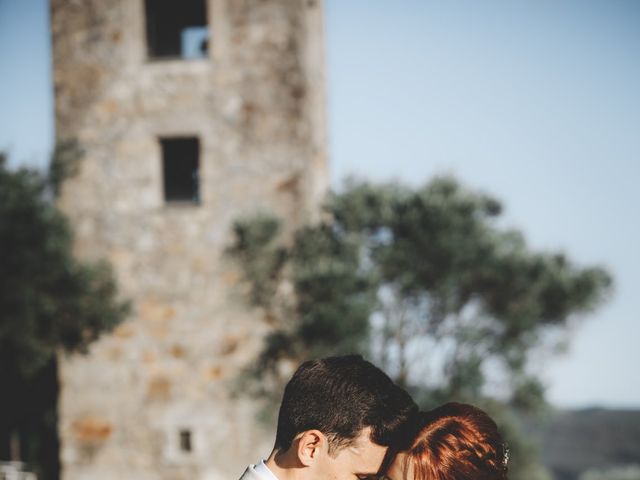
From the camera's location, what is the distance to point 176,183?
1309 centimetres

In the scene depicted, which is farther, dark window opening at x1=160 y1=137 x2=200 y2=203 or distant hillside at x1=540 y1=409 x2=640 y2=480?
distant hillside at x1=540 y1=409 x2=640 y2=480

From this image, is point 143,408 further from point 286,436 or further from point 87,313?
point 286,436

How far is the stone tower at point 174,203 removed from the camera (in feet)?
37.2

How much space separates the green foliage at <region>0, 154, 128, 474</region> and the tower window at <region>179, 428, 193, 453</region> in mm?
1731

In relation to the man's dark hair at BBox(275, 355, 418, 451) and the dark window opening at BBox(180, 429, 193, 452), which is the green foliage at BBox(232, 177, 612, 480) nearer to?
the dark window opening at BBox(180, 429, 193, 452)

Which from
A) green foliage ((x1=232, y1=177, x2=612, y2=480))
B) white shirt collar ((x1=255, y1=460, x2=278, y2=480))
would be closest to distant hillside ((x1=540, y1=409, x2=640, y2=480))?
green foliage ((x1=232, y1=177, x2=612, y2=480))

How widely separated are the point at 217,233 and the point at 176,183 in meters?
1.96

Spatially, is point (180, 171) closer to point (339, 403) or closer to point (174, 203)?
point (174, 203)

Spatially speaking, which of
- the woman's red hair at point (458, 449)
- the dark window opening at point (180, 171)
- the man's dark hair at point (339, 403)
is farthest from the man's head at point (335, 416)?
the dark window opening at point (180, 171)

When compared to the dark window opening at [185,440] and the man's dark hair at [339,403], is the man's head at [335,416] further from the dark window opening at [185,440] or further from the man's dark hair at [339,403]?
the dark window opening at [185,440]

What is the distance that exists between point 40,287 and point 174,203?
217cm

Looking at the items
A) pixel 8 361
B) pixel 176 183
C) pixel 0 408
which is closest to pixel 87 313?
pixel 8 361

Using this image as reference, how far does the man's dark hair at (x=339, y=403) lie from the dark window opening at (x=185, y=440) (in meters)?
8.98

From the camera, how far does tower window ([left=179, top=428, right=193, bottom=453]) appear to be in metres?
11.3
